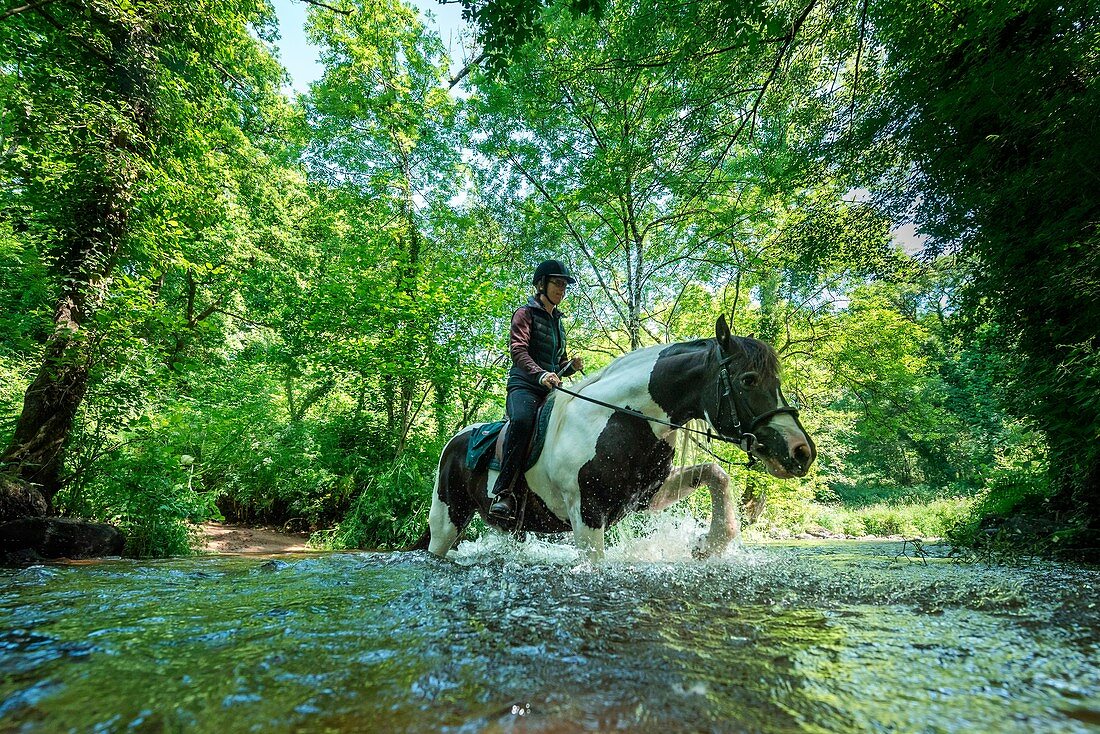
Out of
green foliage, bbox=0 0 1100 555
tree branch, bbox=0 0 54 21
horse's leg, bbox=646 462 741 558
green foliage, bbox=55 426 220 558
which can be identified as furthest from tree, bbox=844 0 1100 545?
green foliage, bbox=55 426 220 558

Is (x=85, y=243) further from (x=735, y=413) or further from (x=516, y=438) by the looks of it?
(x=735, y=413)

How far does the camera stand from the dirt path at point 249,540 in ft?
27.7

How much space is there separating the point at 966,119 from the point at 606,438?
437 centimetres

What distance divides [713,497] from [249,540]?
1015 centimetres

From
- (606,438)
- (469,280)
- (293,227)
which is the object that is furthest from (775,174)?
(293,227)

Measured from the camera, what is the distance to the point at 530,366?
13.1 ft

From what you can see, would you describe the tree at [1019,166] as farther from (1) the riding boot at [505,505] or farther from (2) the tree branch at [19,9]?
(2) the tree branch at [19,9]

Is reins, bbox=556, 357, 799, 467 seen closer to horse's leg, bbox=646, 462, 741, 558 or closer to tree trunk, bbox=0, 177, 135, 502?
horse's leg, bbox=646, 462, 741, 558

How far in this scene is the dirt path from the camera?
27.7 ft

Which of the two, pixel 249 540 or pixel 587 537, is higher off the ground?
pixel 587 537

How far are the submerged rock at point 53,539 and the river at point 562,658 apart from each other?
3448mm

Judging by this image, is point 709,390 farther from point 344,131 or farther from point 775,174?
point 344,131

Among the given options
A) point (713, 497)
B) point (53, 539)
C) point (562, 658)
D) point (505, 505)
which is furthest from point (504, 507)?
point (53, 539)

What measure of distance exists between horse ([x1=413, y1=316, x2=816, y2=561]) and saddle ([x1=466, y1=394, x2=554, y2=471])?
0.11 m
